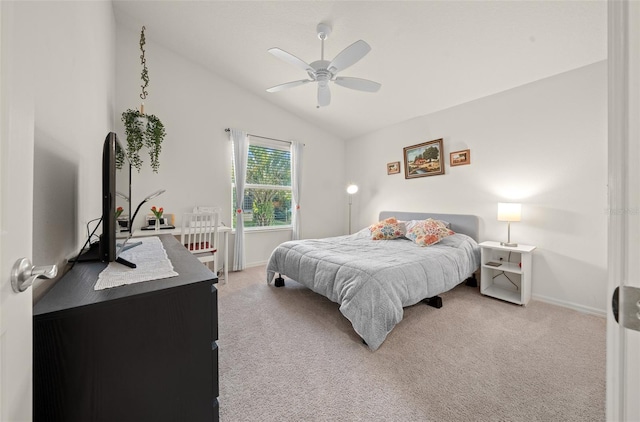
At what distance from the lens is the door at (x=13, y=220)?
46cm

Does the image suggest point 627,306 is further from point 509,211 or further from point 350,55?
point 509,211

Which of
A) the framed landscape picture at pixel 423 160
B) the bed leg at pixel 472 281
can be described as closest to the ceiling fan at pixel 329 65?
the framed landscape picture at pixel 423 160

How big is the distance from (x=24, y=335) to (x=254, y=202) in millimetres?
3858

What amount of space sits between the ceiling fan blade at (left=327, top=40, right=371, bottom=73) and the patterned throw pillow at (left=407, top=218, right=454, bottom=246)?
2186 mm

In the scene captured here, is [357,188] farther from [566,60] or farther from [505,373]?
[505,373]

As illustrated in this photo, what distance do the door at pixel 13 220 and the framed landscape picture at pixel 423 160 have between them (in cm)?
400

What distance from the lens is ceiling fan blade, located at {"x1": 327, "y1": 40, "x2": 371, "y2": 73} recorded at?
1.95 metres

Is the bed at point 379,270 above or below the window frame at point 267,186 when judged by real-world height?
below

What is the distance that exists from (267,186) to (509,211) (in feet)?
11.6

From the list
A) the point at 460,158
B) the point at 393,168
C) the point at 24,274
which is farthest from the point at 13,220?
the point at 393,168

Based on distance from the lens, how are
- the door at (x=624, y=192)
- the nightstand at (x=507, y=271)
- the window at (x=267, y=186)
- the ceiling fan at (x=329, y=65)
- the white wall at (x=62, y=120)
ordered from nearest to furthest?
the door at (x=624, y=192) < the white wall at (x=62, y=120) < the ceiling fan at (x=329, y=65) < the nightstand at (x=507, y=271) < the window at (x=267, y=186)

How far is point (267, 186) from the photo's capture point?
14.6 feet

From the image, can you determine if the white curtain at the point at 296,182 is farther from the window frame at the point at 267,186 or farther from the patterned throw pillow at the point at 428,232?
the patterned throw pillow at the point at 428,232

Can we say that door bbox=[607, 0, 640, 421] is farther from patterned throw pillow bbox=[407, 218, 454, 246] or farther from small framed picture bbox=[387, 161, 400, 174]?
small framed picture bbox=[387, 161, 400, 174]
